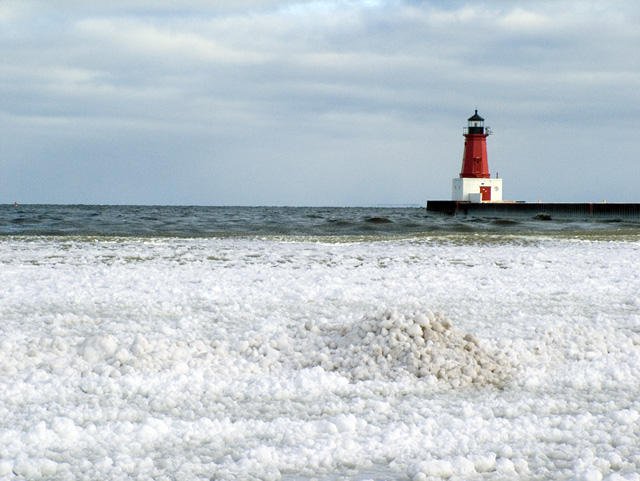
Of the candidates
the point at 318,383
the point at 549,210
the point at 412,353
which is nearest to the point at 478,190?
the point at 549,210

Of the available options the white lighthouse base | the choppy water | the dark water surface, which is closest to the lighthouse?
the white lighthouse base

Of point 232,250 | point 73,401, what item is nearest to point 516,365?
point 73,401

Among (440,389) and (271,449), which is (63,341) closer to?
(271,449)

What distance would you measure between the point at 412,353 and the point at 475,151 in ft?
149

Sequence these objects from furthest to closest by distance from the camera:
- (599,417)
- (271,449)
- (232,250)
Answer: (232,250), (599,417), (271,449)

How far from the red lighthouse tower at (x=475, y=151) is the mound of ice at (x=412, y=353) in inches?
1769

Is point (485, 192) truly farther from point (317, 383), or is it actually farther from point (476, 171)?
point (317, 383)

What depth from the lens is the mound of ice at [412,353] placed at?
11.2ft

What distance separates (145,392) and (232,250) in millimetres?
8513

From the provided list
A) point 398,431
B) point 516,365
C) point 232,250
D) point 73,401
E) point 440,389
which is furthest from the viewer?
point 232,250

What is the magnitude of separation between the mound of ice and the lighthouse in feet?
147

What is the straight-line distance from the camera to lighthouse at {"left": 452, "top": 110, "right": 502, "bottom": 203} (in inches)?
1845

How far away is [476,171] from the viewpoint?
47.5m

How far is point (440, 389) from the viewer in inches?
129
